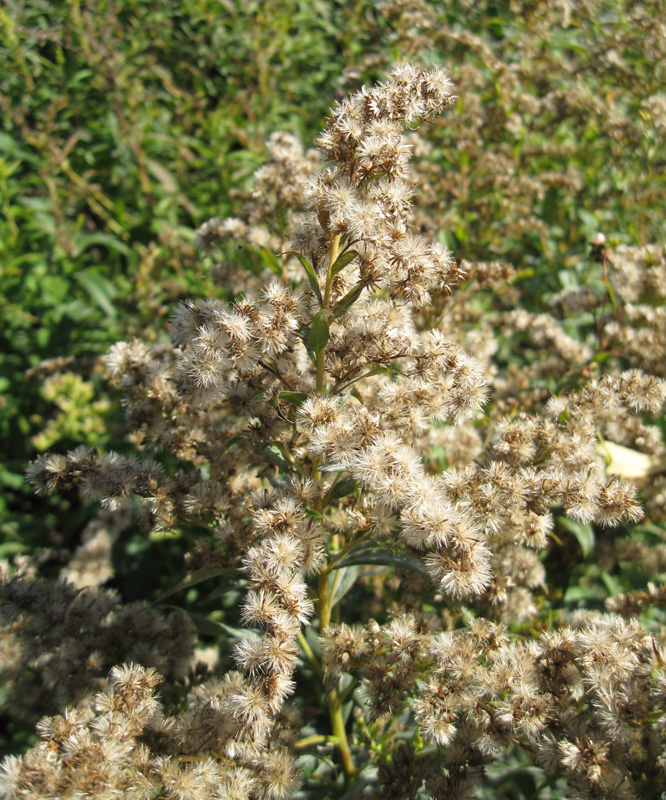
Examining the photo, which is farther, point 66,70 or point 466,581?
point 66,70

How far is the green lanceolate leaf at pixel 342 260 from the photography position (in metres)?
1.38

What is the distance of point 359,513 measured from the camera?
156cm

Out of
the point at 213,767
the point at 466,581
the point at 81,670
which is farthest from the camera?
the point at 81,670

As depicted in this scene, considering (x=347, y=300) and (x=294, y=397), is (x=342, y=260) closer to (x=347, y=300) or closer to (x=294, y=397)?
(x=347, y=300)

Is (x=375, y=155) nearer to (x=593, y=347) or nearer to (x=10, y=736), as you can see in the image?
(x=593, y=347)

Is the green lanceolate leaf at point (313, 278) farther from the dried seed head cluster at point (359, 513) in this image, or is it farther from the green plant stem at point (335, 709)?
the green plant stem at point (335, 709)

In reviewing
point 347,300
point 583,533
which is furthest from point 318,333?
point 583,533

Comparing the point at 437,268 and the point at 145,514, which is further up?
the point at 437,268

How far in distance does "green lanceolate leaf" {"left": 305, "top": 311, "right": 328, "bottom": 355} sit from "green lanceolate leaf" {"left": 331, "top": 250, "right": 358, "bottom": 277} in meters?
0.12

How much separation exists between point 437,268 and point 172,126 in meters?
4.16

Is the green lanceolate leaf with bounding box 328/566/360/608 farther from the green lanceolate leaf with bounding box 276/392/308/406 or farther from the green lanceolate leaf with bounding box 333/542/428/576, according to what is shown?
the green lanceolate leaf with bounding box 276/392/308/406

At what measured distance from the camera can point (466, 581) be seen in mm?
1320

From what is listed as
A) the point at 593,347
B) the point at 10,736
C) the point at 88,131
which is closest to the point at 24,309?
the point at 88,131

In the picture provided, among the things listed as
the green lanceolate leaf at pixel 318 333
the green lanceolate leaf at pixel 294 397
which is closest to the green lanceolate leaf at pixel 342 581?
the green lanceolate leaf at pixel 294 397
